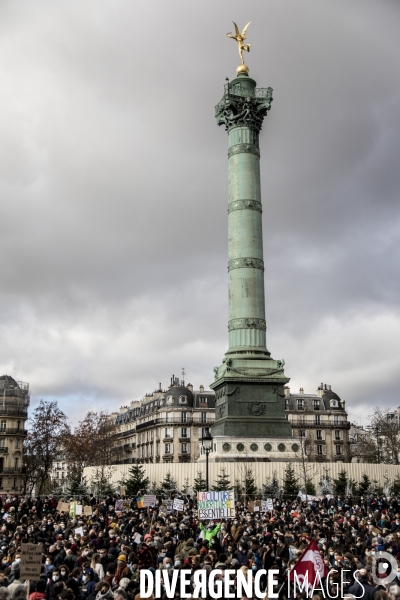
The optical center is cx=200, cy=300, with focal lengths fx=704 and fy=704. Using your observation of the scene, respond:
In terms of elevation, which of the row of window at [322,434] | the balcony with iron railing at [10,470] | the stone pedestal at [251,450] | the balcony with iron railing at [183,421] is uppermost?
the balcony with iron railing at [183,421]

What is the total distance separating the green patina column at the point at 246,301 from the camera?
4944 cm

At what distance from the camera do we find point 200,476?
45.7 meters

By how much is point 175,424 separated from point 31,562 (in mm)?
74474

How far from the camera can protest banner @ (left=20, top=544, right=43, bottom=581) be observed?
42.5 feet

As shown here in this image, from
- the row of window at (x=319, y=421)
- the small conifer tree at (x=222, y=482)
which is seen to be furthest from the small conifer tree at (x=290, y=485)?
the row of window at (x=319, y=421)

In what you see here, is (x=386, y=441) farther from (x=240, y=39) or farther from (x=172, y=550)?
(x=172, y=550)

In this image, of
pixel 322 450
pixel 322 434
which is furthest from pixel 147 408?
pixel 322 450

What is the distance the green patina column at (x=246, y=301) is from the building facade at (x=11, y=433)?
37753mm

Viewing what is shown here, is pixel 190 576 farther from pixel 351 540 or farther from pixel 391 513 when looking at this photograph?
pixel 391 513

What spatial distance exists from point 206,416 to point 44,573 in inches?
2918

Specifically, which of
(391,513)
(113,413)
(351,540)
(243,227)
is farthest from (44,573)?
(113,413)

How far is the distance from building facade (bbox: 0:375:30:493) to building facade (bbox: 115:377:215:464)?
1535cm

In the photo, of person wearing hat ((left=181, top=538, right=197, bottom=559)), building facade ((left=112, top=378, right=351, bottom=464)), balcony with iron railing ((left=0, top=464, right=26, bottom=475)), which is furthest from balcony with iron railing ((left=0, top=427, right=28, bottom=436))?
person wearing hat ((left=181, top=538, right=197, bottom=559))

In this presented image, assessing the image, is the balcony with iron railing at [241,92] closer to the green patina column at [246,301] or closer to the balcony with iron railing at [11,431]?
the green patina column at [246,301]
